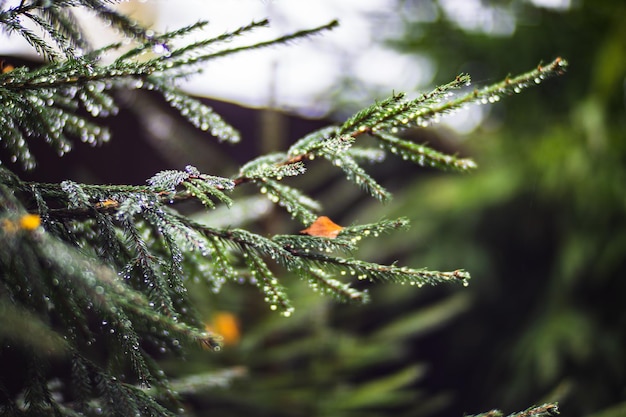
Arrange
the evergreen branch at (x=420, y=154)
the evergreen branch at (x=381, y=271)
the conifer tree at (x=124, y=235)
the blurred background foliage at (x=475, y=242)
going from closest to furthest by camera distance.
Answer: the conifer tree at (x=124, y=235)
the evergreen branch at (x=381, y=271)
the evergreen branch at (x=420, y=154)
the blurred background foliage at (x=475, y=242)

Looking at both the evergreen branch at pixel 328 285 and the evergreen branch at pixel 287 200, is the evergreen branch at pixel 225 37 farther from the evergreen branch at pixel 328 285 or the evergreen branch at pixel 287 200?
the evergreen branch at pixel 328 285

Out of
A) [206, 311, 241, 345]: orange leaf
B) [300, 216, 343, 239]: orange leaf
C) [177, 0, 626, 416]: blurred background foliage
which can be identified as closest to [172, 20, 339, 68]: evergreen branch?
[300, 216, 343, 239]: orange leaf

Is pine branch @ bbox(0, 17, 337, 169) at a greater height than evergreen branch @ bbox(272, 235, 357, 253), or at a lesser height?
greater

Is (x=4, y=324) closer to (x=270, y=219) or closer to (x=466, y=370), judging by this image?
(x=270, y=219)

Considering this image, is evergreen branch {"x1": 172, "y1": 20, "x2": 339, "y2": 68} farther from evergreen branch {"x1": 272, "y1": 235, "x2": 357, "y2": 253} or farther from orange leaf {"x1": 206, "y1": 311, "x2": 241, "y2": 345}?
orange leaf {"x1": 206, "y1": 311, "x2": 241, "y2": 345}

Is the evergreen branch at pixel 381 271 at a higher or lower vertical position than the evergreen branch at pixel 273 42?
lower

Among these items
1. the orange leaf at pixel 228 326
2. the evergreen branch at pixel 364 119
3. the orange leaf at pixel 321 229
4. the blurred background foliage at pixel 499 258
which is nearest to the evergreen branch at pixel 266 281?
the orange leaf at pixel 321 229

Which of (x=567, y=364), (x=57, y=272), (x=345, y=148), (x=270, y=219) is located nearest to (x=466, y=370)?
(x=567, y=364)

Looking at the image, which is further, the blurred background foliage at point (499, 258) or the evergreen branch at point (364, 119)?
the blurred background foliage at point (499, 258)

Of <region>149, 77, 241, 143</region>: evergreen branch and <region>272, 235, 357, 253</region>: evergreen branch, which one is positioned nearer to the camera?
<region>272, 235, 357, 253</region>: evergreen branch
